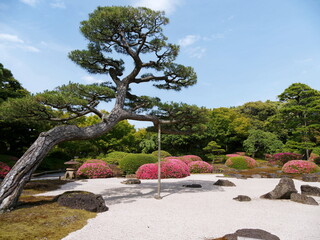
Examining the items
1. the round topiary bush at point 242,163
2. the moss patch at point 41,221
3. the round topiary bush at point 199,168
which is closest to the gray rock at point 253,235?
the moss patch at point 41,221

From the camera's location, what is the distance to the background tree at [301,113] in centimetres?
1883

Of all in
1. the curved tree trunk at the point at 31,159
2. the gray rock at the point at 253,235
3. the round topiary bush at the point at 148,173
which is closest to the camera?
the gray rock at the point at 253,235

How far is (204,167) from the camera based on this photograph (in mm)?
15914

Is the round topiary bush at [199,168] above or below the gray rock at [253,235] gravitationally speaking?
above

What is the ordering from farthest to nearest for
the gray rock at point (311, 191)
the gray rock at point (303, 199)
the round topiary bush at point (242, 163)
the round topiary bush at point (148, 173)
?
1. the round topiary bush at point (242, 163)
2. the round topiary bush at point (148, 173)
3. the gray rock at point (311, 191)
4. the gray rock at point (303, 199)

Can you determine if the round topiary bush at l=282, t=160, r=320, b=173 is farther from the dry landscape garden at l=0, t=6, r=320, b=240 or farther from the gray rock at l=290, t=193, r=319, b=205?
the gray rock at l=290, t=193, r=319, b=205

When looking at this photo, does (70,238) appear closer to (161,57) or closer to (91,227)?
(91,227)

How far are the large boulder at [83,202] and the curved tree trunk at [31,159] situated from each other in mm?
992

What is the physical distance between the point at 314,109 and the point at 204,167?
36.8ft

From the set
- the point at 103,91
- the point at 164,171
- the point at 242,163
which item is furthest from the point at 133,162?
the point at 242,163

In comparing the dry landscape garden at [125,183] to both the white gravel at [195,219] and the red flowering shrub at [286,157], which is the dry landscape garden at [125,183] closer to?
the white gravel at [195,219]

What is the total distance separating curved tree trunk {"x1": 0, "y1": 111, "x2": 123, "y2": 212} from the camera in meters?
4.42

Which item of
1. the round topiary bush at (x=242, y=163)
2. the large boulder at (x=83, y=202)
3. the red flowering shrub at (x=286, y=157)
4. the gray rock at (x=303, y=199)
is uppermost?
the red flowering shrub at (x=286, y=157)

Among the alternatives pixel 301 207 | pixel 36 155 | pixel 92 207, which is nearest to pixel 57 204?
pixel 92 207
